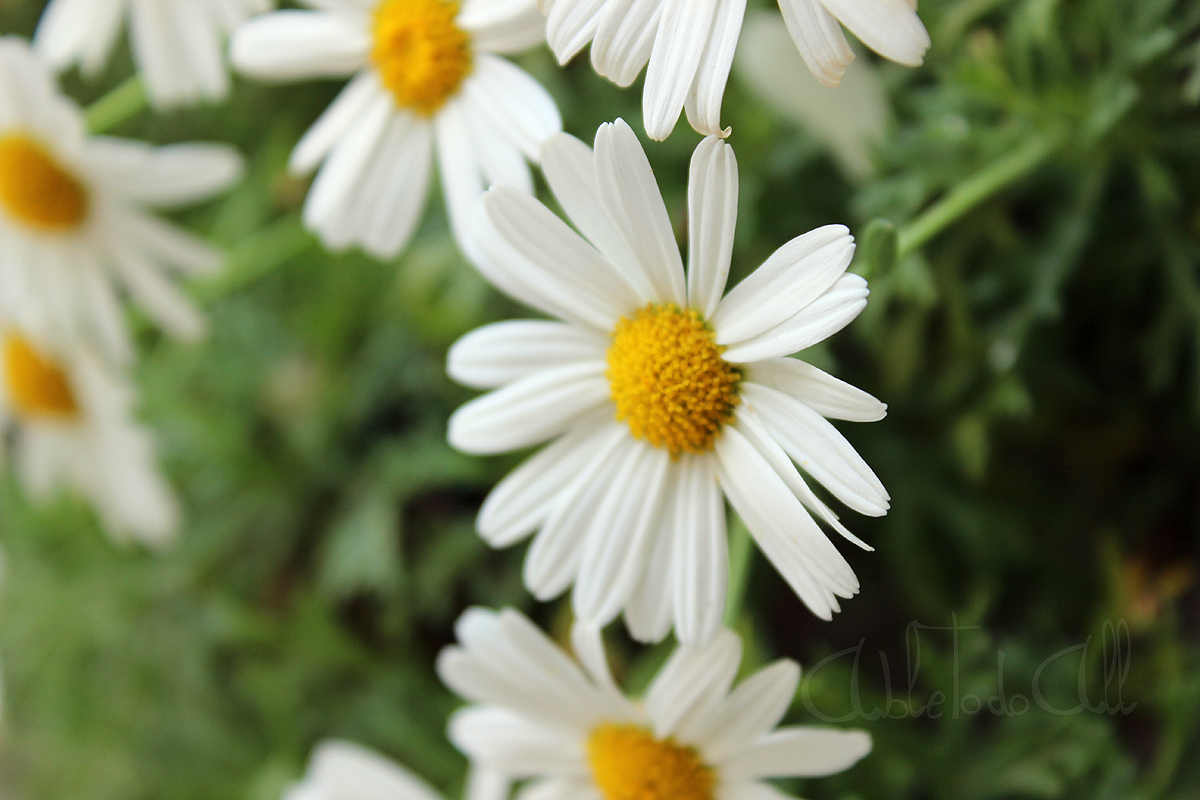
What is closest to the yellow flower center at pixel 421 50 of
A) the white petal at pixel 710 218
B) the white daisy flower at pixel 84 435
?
the white petal at pixel 710 218

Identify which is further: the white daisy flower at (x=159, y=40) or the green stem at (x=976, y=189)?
the white daisy flower at (x=159, y=40)

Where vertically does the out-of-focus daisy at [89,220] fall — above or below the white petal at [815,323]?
above

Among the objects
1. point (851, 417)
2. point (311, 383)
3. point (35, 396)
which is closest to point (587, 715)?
point (851, 417)

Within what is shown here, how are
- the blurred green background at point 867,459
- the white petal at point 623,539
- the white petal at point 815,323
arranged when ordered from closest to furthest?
the white petal at point 815,323 → the white petal at point 623,539 → the blurred green background at point 867,459

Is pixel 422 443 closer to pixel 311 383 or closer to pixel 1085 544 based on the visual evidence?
pixel 311 383

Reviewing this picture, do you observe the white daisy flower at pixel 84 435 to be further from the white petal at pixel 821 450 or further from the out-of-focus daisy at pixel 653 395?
the white petal at pixel 821 450

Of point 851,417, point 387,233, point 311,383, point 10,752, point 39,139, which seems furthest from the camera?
point 10,752

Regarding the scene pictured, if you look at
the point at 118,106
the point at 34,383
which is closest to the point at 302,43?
the point at 118,106

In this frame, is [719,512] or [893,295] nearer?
[719,512]
